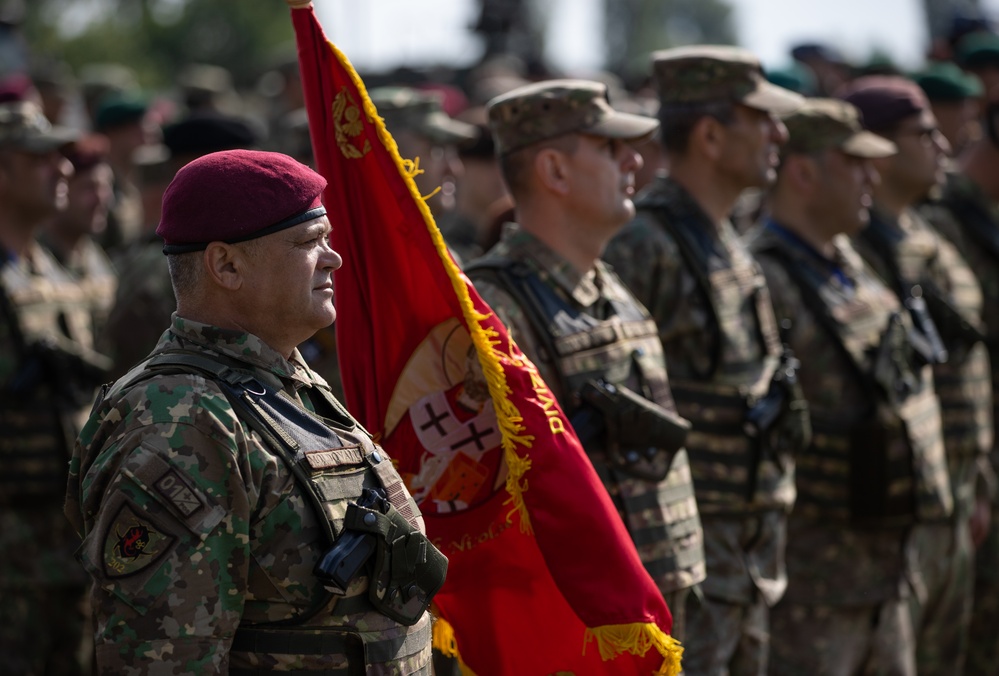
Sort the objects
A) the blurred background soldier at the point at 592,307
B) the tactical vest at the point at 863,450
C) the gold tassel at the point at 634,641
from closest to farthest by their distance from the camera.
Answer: the gold tassel at the point at 634,641, the blurred background soldier at the point at 592,307, the tactical vest at the point at 863,450

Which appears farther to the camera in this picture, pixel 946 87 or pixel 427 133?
pixel 946 87

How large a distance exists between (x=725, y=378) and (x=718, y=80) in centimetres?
131

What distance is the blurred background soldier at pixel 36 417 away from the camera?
20.7ft

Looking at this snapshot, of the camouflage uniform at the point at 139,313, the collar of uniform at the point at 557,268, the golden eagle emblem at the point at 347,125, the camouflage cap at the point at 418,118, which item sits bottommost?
the camouflage uniform at the point at 139,313

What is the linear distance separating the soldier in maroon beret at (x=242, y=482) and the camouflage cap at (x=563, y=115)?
1.78m

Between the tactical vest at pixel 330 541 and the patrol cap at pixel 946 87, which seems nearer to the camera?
the tactical vest at pixel 330 541

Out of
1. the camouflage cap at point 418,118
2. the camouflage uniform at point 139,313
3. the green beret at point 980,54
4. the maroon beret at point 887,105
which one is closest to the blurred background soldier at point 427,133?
the camouflage cap at point 418,118

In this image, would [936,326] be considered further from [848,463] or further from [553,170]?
[553,170]

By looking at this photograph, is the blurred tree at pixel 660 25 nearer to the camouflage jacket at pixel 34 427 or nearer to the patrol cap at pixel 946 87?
the patrol cap at pixel 946 87

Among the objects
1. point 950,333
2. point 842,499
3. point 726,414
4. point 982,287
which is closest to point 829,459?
point 842,499

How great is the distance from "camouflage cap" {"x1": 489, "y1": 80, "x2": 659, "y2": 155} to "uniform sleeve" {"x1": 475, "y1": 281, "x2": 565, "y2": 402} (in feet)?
2.02

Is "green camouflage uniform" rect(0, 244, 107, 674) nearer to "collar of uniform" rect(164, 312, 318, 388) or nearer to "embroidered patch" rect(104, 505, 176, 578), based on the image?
"collar of uniform" rect(164, 312, 318, 388)

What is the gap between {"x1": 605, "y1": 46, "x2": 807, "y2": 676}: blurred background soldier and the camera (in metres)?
5.41

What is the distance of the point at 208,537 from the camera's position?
9.68 feet
